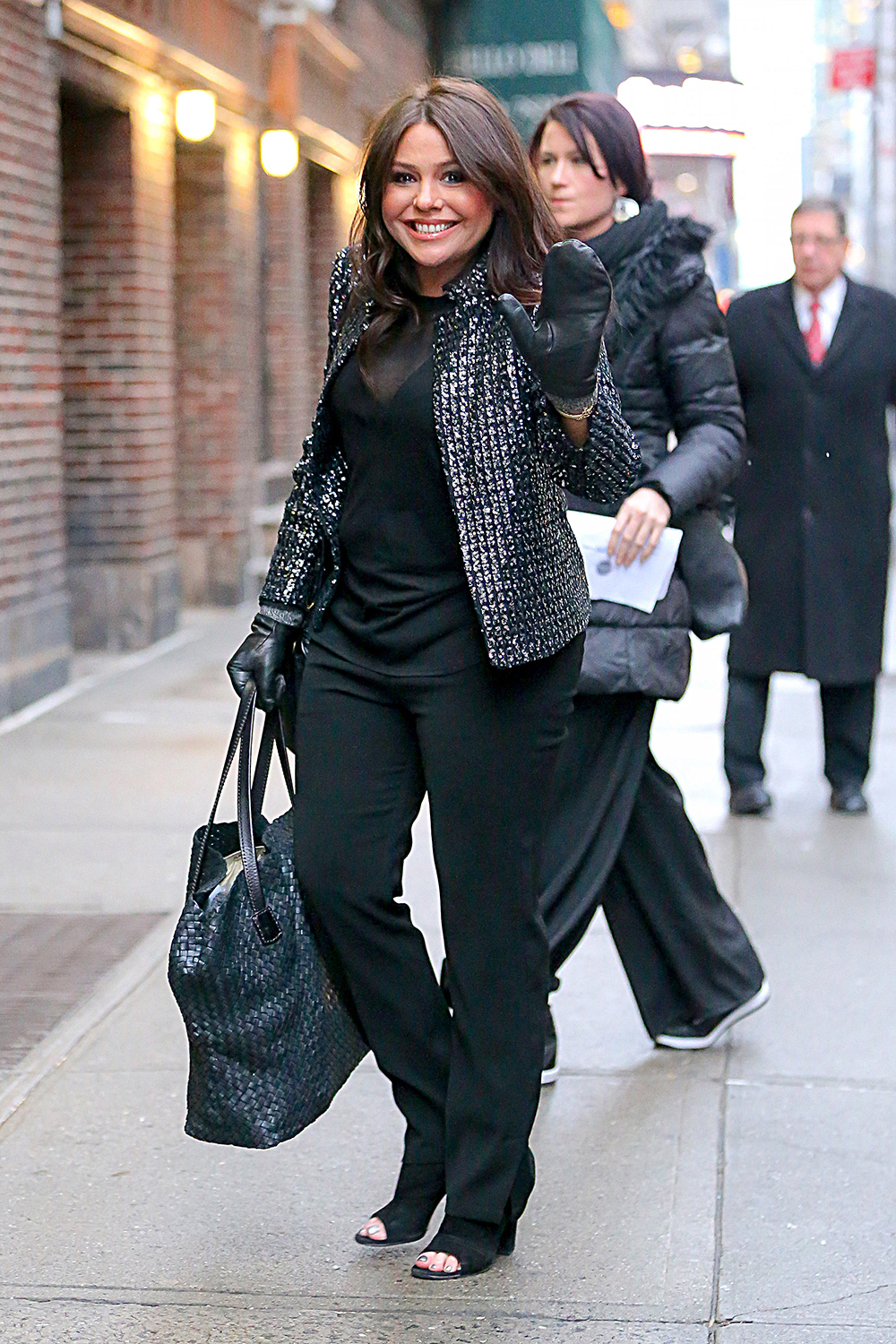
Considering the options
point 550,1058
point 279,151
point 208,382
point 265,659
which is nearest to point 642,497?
point 265,659

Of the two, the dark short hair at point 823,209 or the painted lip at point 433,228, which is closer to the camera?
the painted lip at point 433,228

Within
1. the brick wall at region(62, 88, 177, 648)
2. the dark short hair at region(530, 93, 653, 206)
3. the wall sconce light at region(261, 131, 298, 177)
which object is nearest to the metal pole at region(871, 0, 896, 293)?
the wall sconce light at region(261, 131, 298, 177)

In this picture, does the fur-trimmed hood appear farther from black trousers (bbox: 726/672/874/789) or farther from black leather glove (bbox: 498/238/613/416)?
black trousers (bbox: 726/672/874/789)

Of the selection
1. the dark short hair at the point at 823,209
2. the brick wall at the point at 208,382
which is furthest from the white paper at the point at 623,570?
the brick wall at the point at 208,382

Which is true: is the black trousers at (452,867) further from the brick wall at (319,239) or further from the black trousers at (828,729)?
the brick wall at (319,239)

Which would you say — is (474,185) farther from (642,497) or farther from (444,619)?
(642,497)

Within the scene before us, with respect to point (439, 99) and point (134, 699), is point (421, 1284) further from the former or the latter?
point (134, 699)

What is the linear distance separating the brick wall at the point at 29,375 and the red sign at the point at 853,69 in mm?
12630

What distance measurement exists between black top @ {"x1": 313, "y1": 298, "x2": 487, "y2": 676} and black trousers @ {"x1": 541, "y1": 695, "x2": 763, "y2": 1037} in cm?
107

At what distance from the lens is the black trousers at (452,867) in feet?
10.6

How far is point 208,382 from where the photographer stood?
42.5 ft

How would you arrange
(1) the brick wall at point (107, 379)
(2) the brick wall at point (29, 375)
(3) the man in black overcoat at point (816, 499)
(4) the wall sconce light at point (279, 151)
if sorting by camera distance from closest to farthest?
(3) the man in black overcoat at point (816, 499)
(2) the brick wall at point (29, 375)
(1) the brick wall at point (107, 379)
(4) the wall sconce light at point (279, 151)

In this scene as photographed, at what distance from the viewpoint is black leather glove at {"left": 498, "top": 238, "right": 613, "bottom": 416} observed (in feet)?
9.46

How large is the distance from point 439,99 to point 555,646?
33.0 inches
